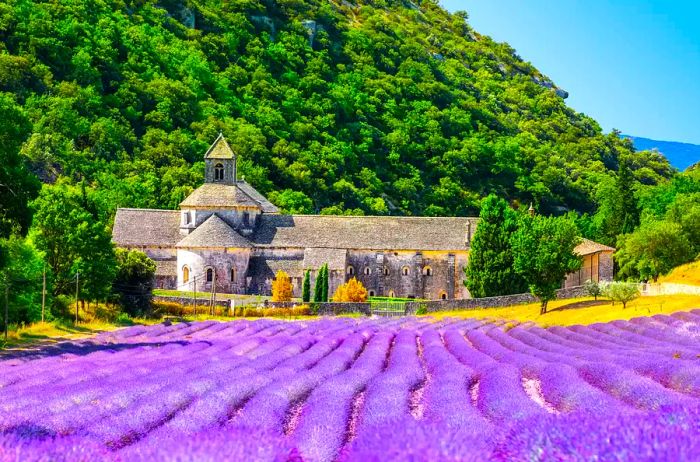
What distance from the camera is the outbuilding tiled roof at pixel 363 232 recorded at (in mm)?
75312

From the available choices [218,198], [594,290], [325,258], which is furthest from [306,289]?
[594,290]

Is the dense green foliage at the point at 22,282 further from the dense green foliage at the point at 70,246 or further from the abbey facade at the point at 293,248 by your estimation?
the abbey facade at the point at 293,248

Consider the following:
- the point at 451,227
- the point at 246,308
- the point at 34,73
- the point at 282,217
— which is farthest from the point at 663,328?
the point at 34,73

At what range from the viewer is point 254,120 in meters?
151

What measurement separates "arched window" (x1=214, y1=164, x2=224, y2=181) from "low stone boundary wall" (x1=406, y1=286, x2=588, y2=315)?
89.3 ft

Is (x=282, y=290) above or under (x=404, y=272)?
under

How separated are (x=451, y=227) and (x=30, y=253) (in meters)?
46.7

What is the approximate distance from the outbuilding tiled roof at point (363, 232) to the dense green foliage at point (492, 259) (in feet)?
22.1

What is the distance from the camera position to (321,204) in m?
136

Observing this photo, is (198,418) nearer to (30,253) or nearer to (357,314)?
(30,253)

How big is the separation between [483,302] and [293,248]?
2049 centimetres

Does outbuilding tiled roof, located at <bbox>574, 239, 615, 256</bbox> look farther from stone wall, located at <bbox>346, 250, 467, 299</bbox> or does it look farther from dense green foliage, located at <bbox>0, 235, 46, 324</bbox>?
dense green foliage, located at <bbox>0, 235, 46, 324</bbox>

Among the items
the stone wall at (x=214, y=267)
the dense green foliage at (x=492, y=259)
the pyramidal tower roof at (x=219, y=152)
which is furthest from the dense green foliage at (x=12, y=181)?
the pyramidal tower roof at (x=219, y=152)

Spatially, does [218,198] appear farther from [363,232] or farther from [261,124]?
[261,124]
